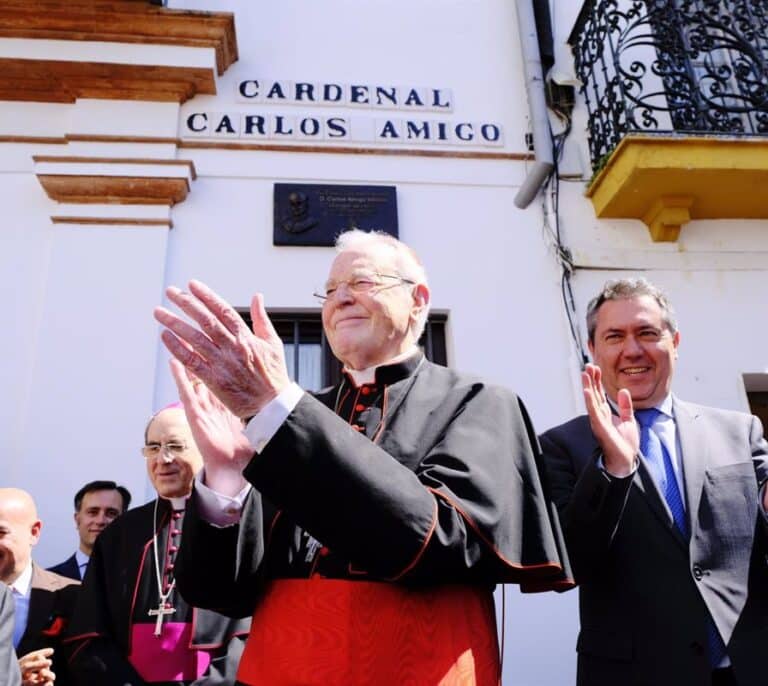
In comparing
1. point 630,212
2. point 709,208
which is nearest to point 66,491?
point 630,212

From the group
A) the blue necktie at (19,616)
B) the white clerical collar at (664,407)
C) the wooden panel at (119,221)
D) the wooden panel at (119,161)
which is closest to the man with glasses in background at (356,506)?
the white clerical collar at (664,407)

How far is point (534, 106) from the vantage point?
5.52m

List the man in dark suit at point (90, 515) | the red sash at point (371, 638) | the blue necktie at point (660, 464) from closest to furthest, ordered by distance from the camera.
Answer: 1. the red sash at point (371, 638)
2. the blue necktie at point (660, 464)
3. the man in dark suit at point (90, 515)

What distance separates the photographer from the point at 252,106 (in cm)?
541

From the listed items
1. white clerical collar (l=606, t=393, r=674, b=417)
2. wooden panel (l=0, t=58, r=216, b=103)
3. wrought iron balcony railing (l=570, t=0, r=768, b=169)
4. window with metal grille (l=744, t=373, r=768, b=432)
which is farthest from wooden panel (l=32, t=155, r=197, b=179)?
window with metal grille (l=744, t=373, r=768, b=432)

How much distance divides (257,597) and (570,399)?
10.8 ft

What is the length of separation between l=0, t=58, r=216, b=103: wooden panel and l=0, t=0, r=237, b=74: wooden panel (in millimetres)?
218

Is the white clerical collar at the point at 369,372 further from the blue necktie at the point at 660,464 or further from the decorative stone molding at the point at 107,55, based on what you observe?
the decorative stone molding at the point at 107,55

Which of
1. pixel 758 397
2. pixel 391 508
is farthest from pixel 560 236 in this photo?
pixel 391 508

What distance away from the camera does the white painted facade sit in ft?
14.0

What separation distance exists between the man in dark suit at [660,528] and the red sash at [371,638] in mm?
565

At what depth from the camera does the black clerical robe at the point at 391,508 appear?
1322 millimetres

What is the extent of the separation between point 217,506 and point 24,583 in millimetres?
1927

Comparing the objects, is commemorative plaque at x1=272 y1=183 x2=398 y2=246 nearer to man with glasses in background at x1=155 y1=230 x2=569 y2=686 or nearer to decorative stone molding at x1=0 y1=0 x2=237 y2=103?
decorative stone molding at x1=0 y1=0 x2=237 y2=103
